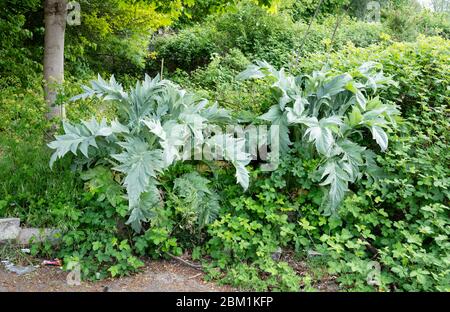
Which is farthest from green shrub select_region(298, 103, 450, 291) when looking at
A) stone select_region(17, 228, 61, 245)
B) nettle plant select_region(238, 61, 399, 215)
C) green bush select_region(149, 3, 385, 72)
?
green bush select_region(149, 3, 385, 72)

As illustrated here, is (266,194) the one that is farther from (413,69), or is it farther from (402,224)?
(413,69)

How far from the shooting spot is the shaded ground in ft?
11.3

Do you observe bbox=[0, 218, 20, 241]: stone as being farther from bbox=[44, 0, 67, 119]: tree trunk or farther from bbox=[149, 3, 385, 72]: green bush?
bbox=[149, 3, 385, 72]: green bush

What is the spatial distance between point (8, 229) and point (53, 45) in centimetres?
275

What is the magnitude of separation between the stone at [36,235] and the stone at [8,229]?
0.04m

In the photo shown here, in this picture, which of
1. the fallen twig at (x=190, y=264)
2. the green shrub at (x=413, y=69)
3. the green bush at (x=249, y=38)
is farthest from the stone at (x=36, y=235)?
the green bush at (x=249, y=38)

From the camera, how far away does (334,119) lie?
4.07 meters

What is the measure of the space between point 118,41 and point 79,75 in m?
1.18

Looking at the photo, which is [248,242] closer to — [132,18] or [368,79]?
[368,79]

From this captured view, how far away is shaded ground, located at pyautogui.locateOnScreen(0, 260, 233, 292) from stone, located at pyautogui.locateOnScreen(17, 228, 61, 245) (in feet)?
0.85

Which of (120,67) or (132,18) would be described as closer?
(132,18)

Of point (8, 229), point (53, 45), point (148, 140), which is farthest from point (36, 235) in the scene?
point (53, 45)

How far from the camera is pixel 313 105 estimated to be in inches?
171

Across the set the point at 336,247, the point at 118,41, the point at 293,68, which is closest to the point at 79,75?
the point at 118,41
